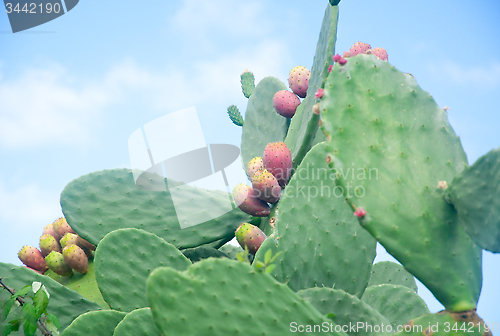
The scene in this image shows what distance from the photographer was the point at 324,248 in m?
1.33

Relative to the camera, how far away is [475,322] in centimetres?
92

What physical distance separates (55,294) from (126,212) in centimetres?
43

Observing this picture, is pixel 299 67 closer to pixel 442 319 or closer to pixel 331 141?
pixel 331 141

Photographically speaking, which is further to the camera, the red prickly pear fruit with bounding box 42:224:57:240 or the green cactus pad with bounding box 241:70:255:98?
the green cactus pad with bounding box 241:70:255:98

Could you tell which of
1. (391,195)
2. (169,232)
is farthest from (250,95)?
(391,195)

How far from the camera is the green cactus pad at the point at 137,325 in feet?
3.92

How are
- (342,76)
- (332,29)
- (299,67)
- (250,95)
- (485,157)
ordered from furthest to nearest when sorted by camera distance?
(250,95) → (299,67) → (332,29) → (342,76) → (485,157)

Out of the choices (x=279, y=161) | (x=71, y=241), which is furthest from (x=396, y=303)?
(x=71, y=241)

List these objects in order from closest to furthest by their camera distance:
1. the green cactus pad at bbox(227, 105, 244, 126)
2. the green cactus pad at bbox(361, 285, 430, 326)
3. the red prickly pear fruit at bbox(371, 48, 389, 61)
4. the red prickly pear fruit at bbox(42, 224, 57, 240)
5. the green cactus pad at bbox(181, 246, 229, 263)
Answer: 1. the green cactus pad at bbox(361, 285, 430, 326)
2. the red prickly pear fruit at bbox(371, 48, 389, 61)
3. the green cactus pad at bbox(181, 246, 229, 263)
4. the red prickly pear fruit at bbox(42, 224, 57, 240)
5. the green cactus pad at bbox(227, 105, 244, 126)

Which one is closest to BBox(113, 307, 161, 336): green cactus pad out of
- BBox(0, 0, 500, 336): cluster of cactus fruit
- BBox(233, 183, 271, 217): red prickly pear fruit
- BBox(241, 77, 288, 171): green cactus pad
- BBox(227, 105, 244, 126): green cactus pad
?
BBox(0, 0, 500, 336): cluster of cactus fruit

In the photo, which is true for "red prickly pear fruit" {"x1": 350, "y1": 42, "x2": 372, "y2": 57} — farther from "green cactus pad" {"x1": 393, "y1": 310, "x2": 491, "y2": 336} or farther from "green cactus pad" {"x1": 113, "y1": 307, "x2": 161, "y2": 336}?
"green cactus pad" {"x1": 113, "y1": 307, "x2": 161, "y2": 336}

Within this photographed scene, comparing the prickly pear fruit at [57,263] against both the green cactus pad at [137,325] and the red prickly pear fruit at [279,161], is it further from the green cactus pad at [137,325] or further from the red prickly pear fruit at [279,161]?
the red prickly pear fruit at [279,161]

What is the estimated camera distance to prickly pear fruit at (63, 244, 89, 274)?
75.0 inches

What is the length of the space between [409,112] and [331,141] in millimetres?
261
